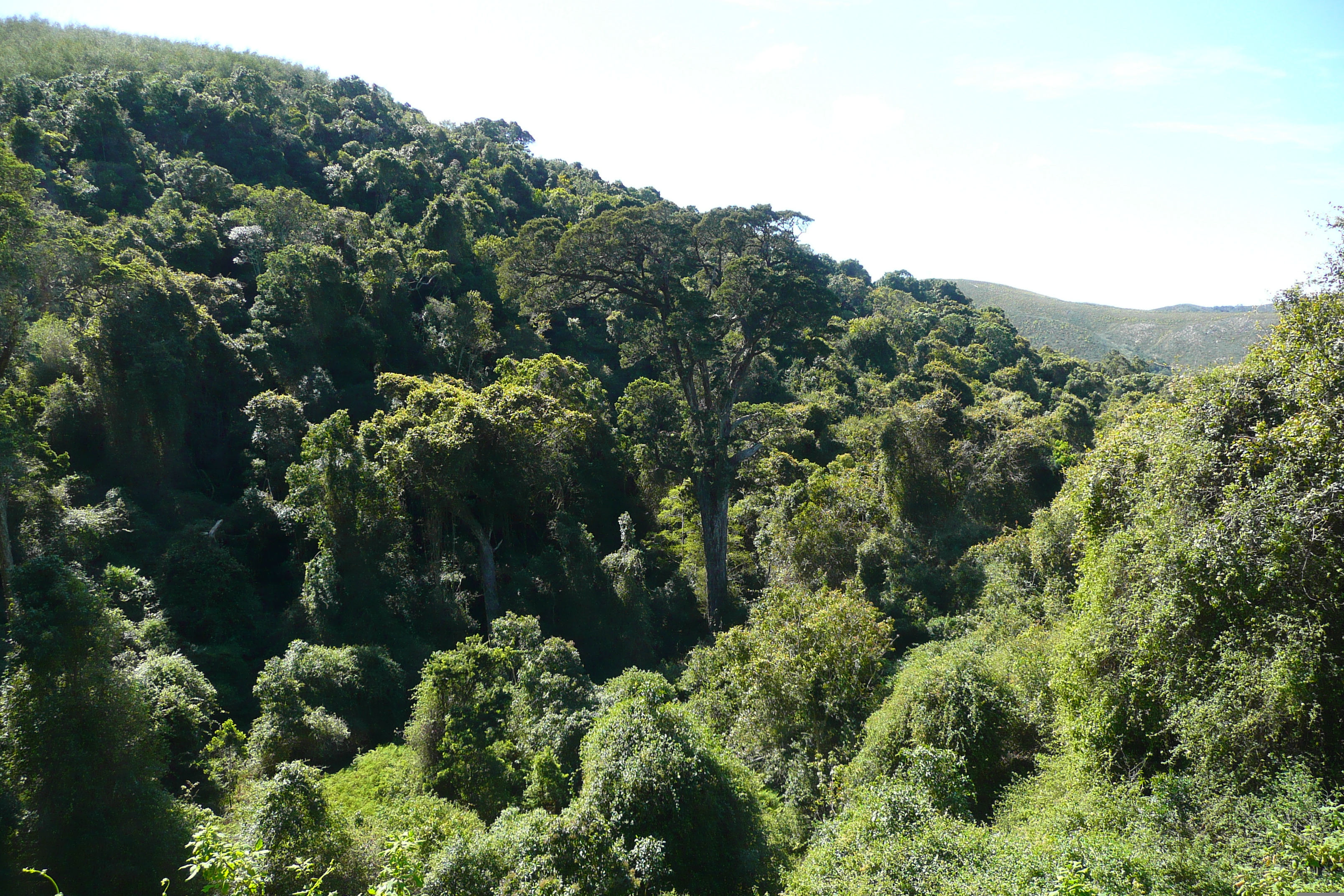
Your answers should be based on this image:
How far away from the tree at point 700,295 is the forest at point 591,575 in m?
0.14

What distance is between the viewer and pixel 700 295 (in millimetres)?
18062

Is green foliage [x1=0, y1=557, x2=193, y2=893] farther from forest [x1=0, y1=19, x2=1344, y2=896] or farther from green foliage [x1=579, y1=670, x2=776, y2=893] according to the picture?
green foliage [x1=579, y1=670, x2=776, y2=893]

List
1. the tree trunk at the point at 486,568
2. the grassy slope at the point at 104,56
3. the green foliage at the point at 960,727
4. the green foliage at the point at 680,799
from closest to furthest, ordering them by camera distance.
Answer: the green foliage at the point at 680,799
the green foliage at the point at 960,727
the tree trunk at the point at 486,568
the grassy slope at the point at 104,56

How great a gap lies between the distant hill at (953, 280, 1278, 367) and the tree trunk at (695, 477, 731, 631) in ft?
179

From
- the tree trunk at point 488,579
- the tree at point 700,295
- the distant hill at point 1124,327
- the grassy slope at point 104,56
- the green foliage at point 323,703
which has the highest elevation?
→ the grassy slope at point 104,56

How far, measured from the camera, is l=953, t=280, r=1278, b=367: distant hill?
6388cm

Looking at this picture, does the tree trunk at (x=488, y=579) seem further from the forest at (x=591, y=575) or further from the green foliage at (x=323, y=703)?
the green foliage at (x=323, y=703)

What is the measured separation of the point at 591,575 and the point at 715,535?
151 inches

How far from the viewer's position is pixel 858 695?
36.9 feet

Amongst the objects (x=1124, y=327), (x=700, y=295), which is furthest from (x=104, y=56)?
(x=1124, y=327)

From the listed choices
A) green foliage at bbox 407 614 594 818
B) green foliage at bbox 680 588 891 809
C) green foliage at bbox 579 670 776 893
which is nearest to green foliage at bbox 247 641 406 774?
green foliage at bbox 407 614 594 818

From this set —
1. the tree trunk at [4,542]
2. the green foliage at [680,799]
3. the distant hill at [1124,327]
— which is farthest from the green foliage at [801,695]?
the distant hill at [1124,327]

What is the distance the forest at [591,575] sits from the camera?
21.6 ft

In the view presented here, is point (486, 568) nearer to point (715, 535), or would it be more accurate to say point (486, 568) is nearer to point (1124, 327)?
point (715, 535)
